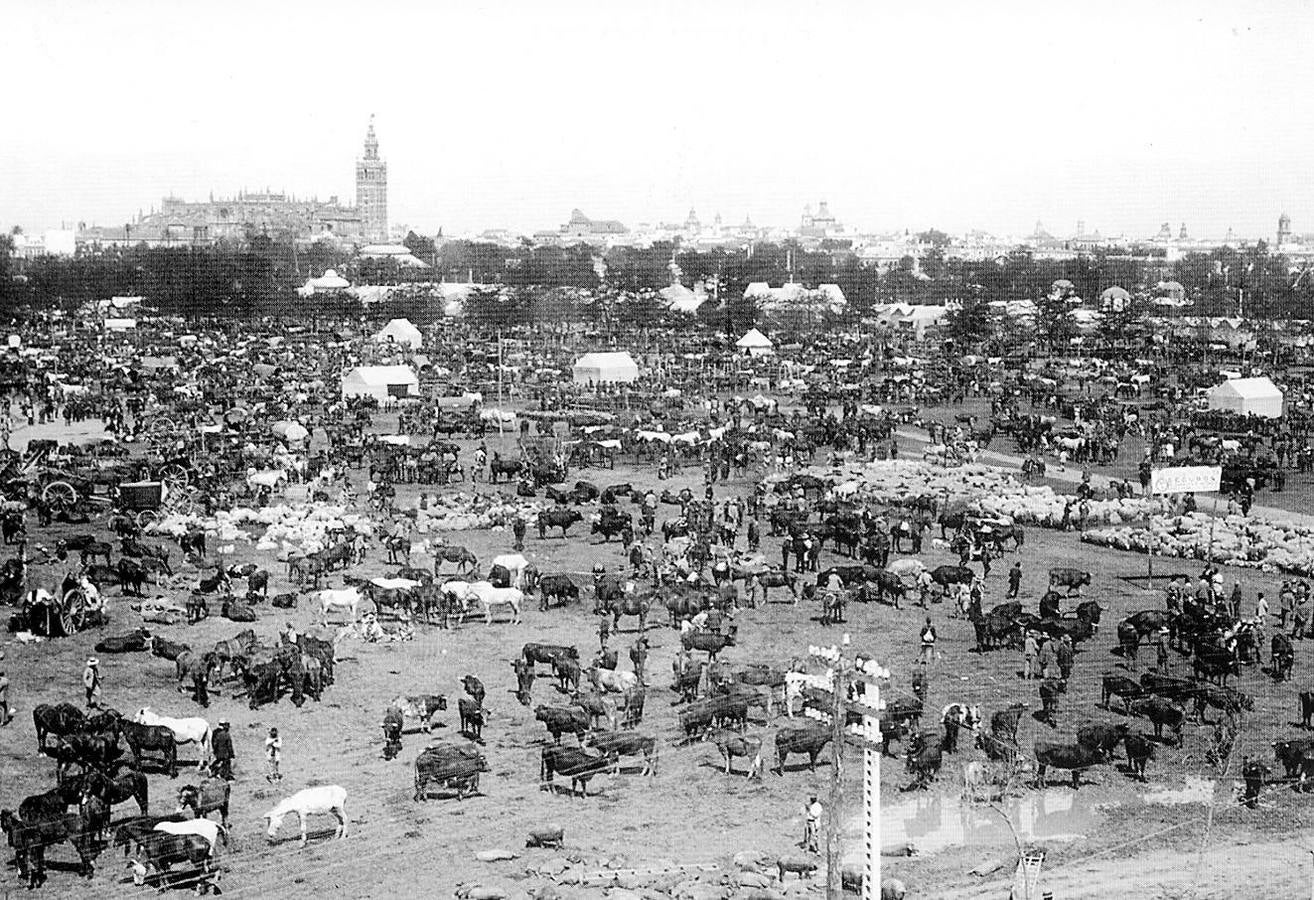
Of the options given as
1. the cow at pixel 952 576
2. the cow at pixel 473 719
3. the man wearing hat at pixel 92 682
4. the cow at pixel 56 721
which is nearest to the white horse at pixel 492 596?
the cow at pixel 473 719

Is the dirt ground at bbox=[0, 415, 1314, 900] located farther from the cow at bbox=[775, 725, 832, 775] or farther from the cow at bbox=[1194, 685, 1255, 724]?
the cow at bbox=[1194, 685, 1255, 724]

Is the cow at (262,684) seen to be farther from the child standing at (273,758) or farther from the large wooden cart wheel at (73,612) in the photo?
the large wooden cart wheel at (73,612)

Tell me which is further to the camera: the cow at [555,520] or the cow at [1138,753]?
the cow at [555,520]

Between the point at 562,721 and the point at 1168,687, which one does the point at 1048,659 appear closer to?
the point at 1168,687

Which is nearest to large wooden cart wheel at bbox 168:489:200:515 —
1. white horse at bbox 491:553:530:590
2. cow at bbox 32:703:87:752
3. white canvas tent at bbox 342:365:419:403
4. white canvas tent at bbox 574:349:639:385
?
white horse at bbox 491:553:530:590

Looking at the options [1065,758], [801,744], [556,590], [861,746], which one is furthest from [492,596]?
[861,746]

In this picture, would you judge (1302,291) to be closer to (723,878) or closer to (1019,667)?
(1019,667)
